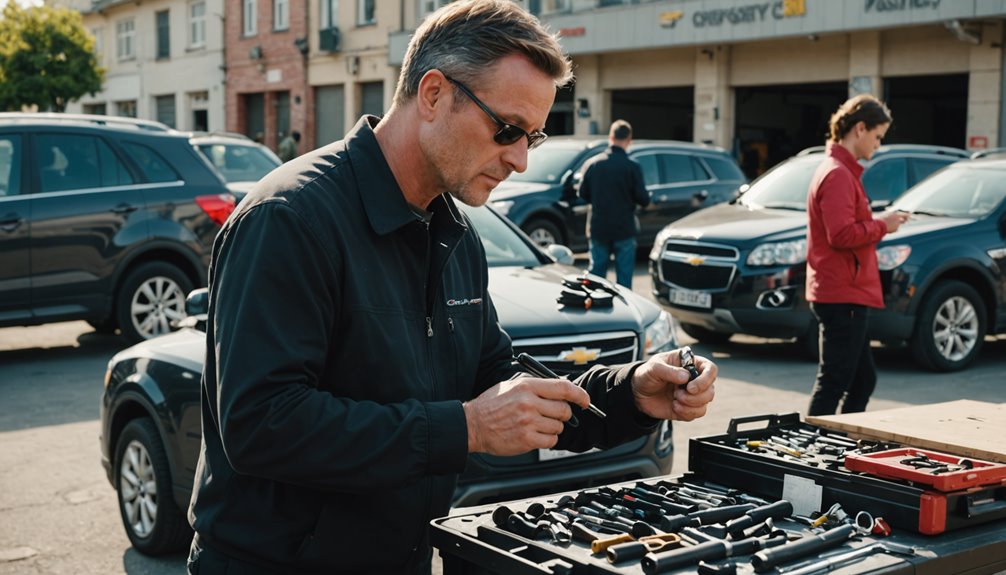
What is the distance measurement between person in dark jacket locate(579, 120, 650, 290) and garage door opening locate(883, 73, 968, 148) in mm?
19314

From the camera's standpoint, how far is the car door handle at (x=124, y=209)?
379 inches

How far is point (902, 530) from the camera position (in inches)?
94.7

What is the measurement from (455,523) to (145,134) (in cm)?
842

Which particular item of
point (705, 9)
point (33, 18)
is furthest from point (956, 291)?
point (33, 18)

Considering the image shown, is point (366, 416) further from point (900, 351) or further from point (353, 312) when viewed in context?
point (900, 351)

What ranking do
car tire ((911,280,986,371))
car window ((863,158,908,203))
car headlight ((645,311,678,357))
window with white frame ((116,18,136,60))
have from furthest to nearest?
window with white frame ((116,18,136,60)) → car window ((863,158,908,203)) → car tire ((911,280,986,371)) → car headlight ((645,311,678,357))

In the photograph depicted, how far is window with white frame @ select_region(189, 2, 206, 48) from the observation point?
140 ft

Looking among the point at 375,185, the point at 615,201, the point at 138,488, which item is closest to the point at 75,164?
the point at 138,488

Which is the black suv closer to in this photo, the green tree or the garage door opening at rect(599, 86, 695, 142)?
the garage door opening at rect(599, 86, 695, 142)

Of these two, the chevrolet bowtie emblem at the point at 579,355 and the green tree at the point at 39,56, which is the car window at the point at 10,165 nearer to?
the chevrolet bowtie emblem at the point at 579,355

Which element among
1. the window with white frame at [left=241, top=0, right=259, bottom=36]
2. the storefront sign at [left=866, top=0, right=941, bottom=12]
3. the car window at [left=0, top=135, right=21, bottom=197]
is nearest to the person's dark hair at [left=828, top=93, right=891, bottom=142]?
the car window at [left=0, top=135, right=21, bottom=197]

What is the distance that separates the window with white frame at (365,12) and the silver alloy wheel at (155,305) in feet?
85.8

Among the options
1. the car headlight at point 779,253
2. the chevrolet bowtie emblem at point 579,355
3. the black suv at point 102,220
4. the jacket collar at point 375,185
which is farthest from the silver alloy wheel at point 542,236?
the jacket collar at point 375,185

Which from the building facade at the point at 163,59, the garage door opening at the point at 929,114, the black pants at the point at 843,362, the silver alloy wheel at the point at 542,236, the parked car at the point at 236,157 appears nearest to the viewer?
the black pants at the point at 843,362
